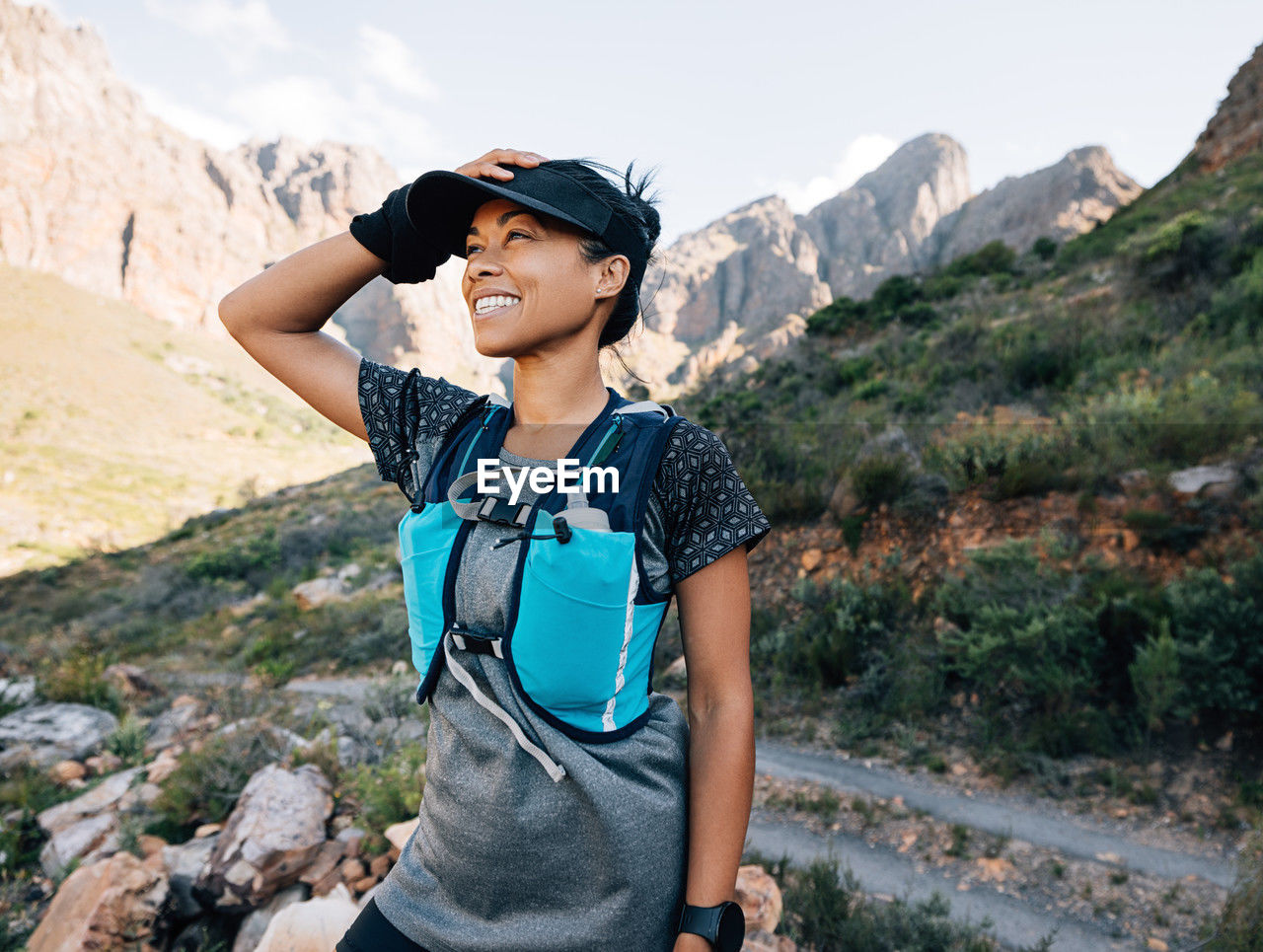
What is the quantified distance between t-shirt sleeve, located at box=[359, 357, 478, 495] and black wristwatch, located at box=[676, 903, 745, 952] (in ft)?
3.16

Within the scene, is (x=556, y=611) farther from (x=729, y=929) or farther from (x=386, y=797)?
(x=386, y=797)

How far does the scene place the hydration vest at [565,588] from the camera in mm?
1035

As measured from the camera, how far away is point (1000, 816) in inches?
169

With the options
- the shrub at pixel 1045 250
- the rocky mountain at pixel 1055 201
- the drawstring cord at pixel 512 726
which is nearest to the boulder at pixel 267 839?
Result: the drawstring cord at pixel 512 726

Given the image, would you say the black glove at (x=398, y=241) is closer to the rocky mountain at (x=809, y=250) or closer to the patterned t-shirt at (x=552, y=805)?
the patterned t-shirt at (x=552, y=805)

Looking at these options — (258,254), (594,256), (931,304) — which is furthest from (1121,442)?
(258,254)

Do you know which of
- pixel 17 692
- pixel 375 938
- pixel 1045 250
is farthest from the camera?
pixel 1045 250

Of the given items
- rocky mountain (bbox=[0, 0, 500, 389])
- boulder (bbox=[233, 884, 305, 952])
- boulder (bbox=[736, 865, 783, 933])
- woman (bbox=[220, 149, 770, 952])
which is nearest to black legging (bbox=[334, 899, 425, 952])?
woman (bbox=[220, 149, 770, 952])

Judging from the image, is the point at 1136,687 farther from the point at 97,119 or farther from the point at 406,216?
the point at 97,119

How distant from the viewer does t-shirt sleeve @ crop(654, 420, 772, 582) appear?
117cm

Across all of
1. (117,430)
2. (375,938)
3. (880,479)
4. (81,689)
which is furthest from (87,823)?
(117,430)

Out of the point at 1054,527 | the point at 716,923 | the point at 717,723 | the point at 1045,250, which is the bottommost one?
the point at 1054,527

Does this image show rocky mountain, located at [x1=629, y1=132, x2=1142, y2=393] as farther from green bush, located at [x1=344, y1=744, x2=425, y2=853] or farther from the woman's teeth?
the woman's teeth

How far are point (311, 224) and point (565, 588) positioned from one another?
121 meters
